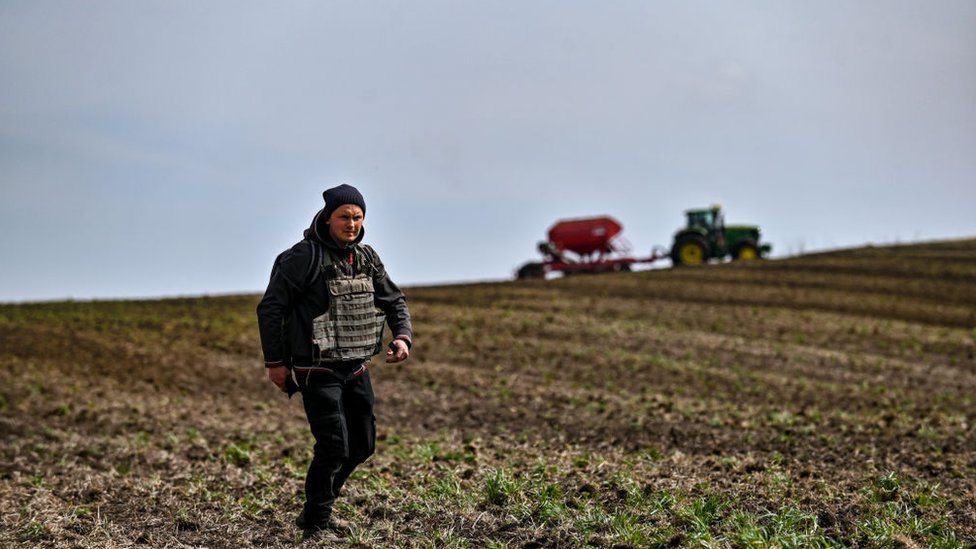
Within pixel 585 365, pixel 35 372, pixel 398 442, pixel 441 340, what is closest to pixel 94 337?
pixel 35 372

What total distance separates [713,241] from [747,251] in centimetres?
139

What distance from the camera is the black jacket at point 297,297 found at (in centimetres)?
598

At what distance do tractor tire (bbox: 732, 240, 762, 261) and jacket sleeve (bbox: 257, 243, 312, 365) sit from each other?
34.3 metres

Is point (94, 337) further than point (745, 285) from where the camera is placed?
No

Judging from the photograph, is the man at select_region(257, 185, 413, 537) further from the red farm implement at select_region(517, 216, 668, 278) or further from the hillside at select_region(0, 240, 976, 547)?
the red farm implement at select_region(517, 216, 668, 278)

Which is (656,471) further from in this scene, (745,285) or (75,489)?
(745,285)

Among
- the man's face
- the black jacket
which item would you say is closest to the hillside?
the black jacket

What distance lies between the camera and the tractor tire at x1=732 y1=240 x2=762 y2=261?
3875 centimetres

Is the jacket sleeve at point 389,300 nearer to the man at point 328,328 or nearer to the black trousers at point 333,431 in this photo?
the man at point 328,328

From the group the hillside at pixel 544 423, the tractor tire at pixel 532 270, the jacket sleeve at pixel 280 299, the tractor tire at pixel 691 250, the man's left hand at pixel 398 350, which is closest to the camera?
the jacket sleeve at pixel 280 299


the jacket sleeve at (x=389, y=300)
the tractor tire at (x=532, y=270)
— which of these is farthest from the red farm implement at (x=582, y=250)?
the jacket sleeve at (x=389, y=300)

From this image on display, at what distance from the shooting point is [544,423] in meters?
12.7

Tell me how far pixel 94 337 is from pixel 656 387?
11939 mm

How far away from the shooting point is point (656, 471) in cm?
842
